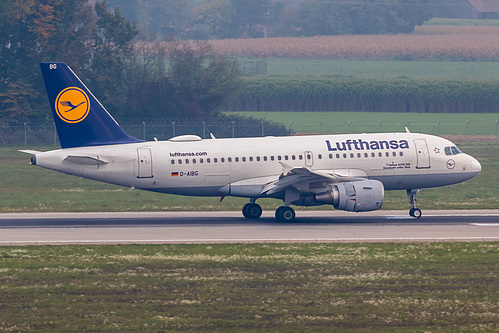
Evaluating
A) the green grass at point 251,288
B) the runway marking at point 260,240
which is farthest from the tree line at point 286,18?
the green grass at point 251,288

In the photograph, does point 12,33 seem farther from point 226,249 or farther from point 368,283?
point 368,283

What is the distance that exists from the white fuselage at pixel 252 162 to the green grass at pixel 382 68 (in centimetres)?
6982

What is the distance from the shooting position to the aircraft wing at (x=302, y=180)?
124 feet

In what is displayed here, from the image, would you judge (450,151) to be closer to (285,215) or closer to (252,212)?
(285,215)

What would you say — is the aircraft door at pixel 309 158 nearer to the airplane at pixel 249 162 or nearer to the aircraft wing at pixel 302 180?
the airplane at pixel 249 162

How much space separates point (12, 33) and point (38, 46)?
2.60 m

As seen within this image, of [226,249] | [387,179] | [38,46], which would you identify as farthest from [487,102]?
[226,249]

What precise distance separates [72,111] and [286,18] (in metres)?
97.0

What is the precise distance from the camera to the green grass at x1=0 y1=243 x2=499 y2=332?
823 inches

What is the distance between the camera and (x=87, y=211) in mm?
44594

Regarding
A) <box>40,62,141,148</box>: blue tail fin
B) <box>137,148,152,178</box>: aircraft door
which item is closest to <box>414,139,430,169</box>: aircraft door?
<box>137,148,152,178</box>: aircraft door

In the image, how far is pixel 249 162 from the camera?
39.5 m

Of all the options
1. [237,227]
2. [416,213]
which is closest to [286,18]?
[416,213]

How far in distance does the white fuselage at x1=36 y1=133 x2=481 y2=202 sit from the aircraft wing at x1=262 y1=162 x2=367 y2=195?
0.77 feet
